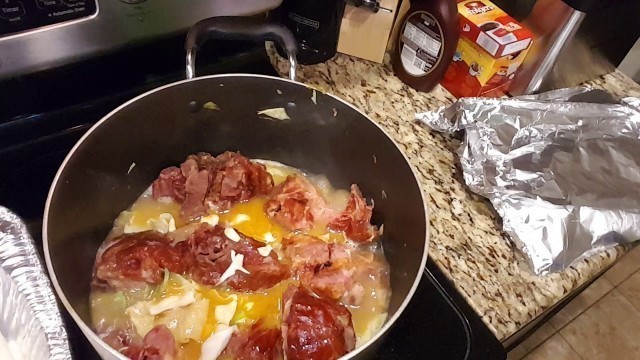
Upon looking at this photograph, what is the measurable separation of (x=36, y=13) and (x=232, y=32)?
25cm

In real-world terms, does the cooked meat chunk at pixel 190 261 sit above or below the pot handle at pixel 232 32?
below

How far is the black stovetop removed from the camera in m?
0.75

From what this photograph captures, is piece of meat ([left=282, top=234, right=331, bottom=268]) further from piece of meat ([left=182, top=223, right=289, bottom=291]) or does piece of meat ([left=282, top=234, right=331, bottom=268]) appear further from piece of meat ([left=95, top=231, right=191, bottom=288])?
piece of meat ([left=95, top=231, right=191, bottom=288])

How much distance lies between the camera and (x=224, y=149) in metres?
1.00

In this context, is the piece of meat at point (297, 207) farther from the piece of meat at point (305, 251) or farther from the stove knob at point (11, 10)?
the stove knob at point (11, 10)

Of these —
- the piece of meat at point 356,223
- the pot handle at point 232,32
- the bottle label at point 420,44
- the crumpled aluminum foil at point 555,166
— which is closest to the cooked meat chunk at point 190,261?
the piece of meat at point 356,223

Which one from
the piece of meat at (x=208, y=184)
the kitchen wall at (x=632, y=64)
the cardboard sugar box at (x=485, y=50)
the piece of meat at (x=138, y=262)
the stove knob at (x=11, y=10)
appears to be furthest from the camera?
the kitchen wall at (x=632, y=64)

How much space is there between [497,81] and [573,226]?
1.06ft

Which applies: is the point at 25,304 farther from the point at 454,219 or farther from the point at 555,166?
the point at 555,166

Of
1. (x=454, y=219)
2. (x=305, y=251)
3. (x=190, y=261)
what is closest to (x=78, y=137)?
(x=190, y=261)

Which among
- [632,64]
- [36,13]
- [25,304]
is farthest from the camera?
[632,64]

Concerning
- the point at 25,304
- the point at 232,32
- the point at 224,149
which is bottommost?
the point at 224,149

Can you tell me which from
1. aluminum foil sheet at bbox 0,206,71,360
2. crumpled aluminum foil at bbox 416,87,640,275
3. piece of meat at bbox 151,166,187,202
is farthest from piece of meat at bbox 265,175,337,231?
aluminum foil sheet at bbox 0,206,71,360

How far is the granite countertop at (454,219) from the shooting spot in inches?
32.3
